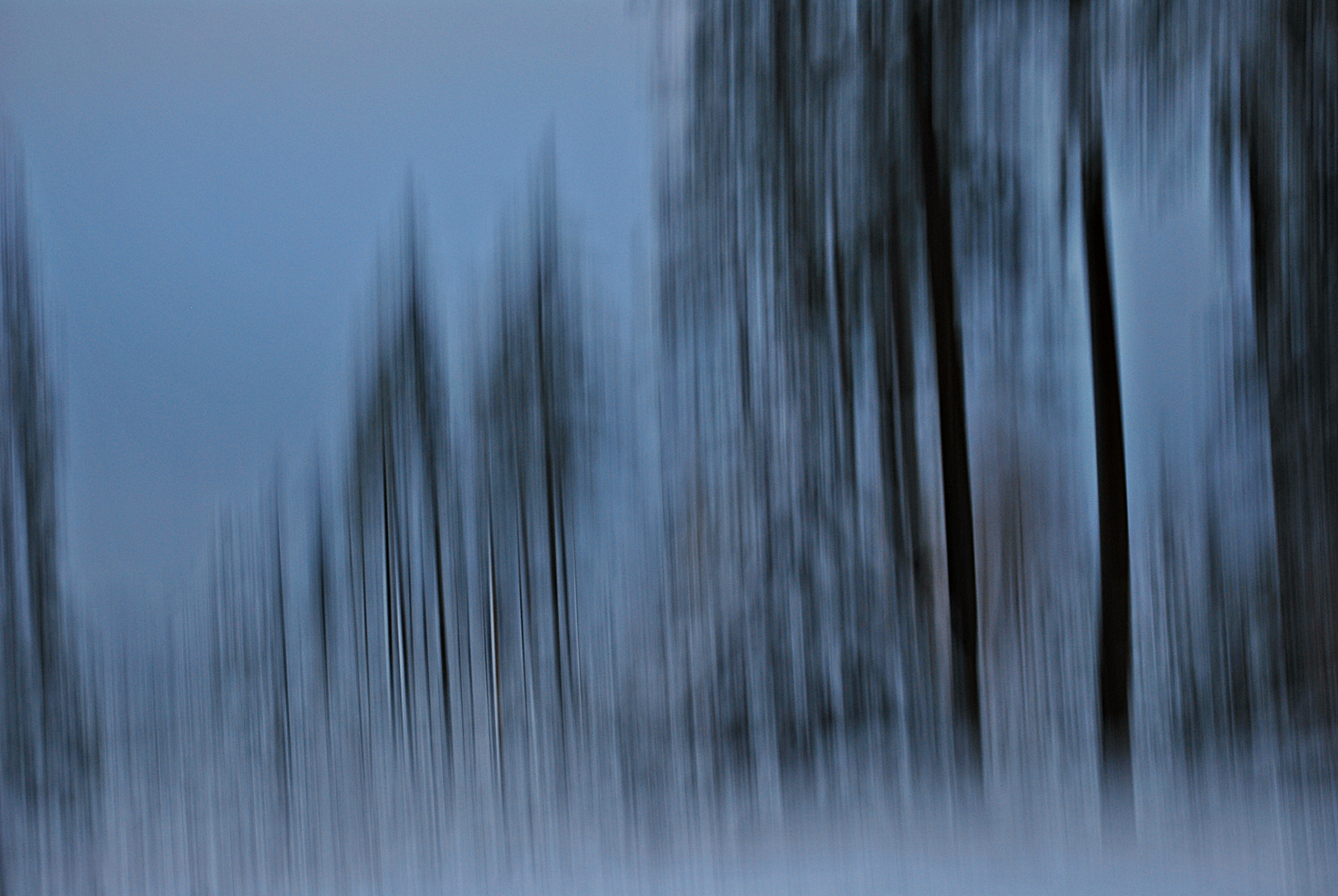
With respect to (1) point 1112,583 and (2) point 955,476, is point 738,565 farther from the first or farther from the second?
(1) point 1112,583

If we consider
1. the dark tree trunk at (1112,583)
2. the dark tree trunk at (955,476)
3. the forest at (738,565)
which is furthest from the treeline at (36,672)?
the dark tree trunk at (1112,583)

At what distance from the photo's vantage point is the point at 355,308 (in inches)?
41.5

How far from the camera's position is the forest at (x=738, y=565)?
41.0 inches

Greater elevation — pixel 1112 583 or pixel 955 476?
pixel 955 476

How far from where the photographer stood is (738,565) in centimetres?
104

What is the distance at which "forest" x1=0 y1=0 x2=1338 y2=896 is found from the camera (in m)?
1.04

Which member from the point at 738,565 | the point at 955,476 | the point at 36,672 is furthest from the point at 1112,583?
the point at 36,672

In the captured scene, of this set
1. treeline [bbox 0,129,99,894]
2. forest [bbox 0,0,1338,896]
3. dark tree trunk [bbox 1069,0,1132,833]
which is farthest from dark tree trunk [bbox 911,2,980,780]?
treeline [bbox 0,129,99,894]

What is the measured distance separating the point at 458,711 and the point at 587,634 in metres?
0.16

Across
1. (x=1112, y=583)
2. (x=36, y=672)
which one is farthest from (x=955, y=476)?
(x=36, y=672)

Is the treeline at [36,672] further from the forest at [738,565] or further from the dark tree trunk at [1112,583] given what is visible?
the dark tree trunk at [1112,583]

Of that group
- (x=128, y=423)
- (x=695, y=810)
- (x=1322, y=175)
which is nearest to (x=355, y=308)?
(x=128, y=423)

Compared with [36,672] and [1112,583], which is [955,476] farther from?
[36,672]

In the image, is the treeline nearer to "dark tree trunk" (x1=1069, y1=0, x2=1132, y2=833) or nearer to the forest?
the forest
